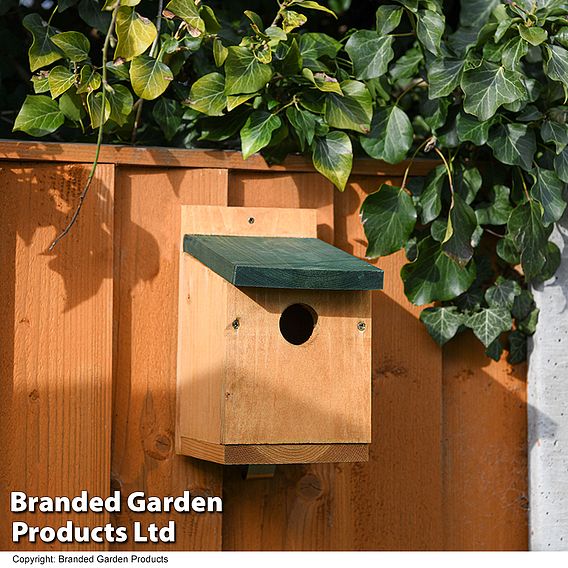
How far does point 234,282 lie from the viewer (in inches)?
69.9

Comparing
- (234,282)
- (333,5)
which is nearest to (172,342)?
(234,282)

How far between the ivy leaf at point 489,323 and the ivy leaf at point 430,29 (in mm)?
549

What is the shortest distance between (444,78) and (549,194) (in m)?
0.32

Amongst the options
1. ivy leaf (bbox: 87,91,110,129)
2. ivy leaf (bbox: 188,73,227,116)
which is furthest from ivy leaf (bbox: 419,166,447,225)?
ivy leaf (bbox: 87,91,110,129)

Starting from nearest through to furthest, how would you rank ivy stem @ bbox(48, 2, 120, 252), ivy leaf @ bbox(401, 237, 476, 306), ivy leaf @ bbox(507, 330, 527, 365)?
ivy stem @ bbox(48, 2, 120, 252) → ivy leaf @ bbox(401, 237, 476, 306) → ivy leaf @ bbox(507, 330, 527, 365)

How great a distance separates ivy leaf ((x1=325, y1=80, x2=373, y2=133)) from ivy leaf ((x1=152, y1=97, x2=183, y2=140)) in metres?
0.31

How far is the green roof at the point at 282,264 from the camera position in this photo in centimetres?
179

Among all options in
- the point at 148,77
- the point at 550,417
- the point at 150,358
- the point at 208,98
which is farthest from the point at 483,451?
the point at 148,77

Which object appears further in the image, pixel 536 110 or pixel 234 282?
pixel 536 110

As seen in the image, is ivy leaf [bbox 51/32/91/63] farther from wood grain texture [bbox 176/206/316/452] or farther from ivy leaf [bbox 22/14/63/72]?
wood grain texture [bbox 176/206/316/452]

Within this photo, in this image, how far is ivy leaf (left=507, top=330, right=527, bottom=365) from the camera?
7.28 ft

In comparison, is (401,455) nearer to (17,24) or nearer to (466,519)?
(466,519)

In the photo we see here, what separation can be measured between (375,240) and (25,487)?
0.85 meters

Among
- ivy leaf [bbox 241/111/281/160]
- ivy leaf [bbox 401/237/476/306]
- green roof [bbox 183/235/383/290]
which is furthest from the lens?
ivy leaf [bbox 401/237/476/306]
